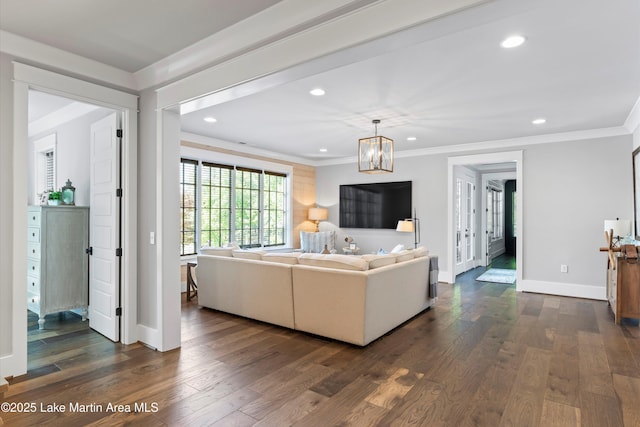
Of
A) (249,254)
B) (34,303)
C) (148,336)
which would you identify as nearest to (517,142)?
(249,254)

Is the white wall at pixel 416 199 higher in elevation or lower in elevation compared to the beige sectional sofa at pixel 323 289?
higher

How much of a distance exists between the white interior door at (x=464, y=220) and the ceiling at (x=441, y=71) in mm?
1739

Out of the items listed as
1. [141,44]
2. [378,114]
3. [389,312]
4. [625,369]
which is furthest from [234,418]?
[378,114]

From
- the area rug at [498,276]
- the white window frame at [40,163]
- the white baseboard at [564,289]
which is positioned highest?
the white window frame at [40,163]

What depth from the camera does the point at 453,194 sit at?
6.84 metres

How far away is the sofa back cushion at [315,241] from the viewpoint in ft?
26.2

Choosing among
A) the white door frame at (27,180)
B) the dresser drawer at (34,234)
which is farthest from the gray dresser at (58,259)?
the white door frame at (27,180)

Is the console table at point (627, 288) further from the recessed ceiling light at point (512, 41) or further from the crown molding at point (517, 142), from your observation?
the recessed ceiling light at point (512, 41)

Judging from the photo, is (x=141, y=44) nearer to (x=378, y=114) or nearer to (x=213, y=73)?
(x=213, y=73)

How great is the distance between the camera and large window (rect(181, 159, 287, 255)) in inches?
244

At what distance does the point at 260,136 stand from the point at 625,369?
5.37 metres

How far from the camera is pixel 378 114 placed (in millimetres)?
4730

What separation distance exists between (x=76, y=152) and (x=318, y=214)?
16.0 ft

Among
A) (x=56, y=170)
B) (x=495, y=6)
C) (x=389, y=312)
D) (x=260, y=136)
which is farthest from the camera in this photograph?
(x=260, y=136)
